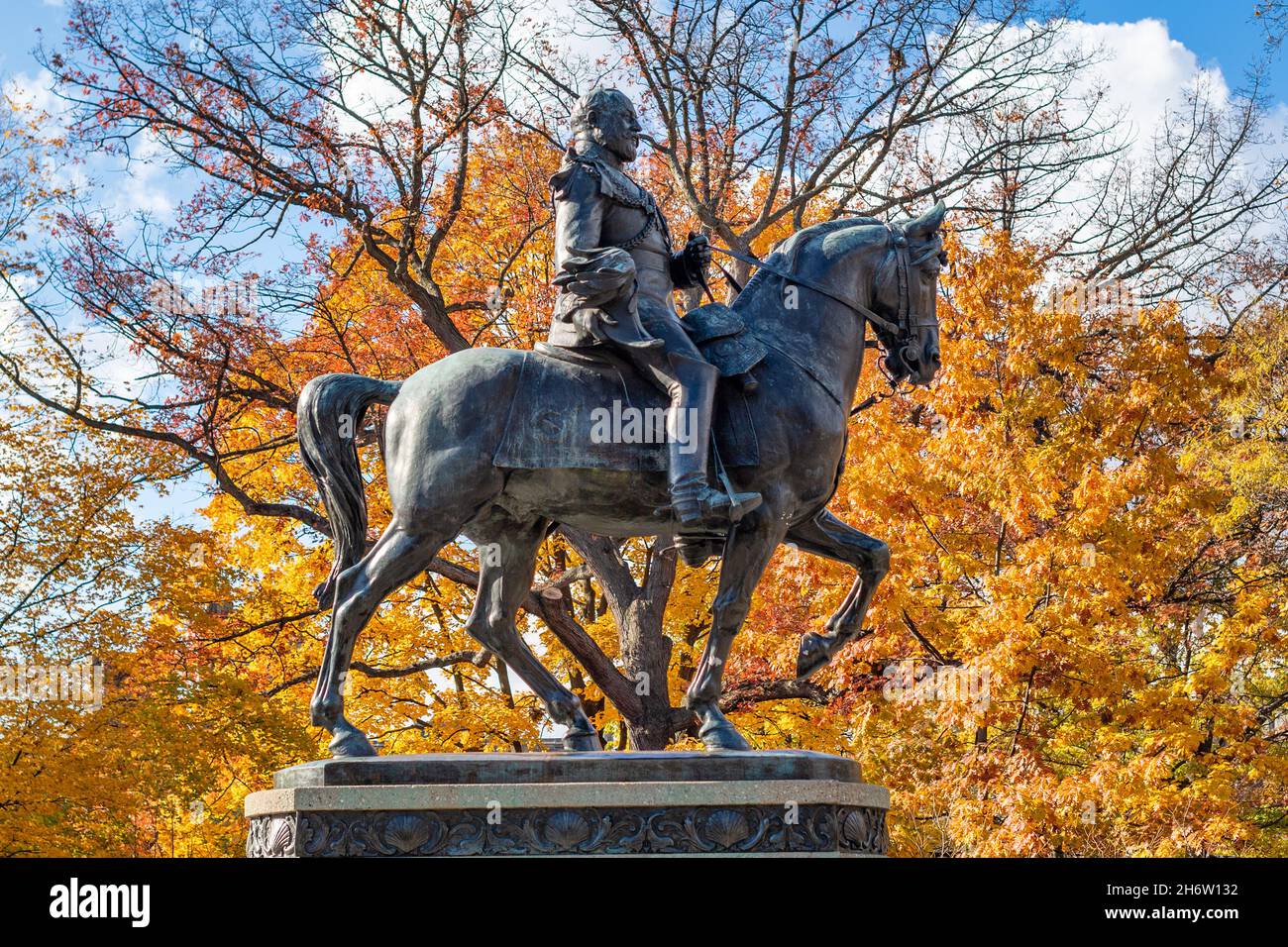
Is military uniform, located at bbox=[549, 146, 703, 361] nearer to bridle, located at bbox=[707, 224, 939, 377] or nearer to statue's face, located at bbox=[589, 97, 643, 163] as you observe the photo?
statue's face, located at bbox=[589, 97, 643, 163]

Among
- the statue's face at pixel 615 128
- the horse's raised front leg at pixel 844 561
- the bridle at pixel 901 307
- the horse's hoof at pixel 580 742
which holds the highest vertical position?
the statue's face at pixel 615 128

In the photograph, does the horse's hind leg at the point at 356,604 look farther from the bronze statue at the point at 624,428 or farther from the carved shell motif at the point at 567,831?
the carved shell motif at the point at 567,831

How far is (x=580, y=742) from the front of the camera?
23.8ft

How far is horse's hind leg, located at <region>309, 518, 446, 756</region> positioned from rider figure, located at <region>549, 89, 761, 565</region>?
1.26m

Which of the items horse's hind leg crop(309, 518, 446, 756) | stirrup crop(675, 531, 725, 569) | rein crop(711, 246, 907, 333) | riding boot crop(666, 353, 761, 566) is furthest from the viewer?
rein crop(711, 246, 907, 333)

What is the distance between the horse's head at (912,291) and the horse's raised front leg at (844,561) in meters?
1.01

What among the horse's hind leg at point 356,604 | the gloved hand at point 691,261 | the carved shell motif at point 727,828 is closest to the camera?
the carved shell motif at point 727,828

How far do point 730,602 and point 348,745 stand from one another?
1.97m

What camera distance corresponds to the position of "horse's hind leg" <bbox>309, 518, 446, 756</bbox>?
22.3 feet

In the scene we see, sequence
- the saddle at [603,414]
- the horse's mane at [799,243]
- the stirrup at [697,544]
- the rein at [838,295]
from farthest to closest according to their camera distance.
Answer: the horse's mane at [799,243] → the rein at [838,295] → the stirrup at [697,544] → the saddle at [603,414]

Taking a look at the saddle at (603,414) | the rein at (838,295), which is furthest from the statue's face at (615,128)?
the saddle at (603,414)

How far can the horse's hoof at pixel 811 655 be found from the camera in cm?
718

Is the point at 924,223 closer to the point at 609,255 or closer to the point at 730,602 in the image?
the point at 609,255

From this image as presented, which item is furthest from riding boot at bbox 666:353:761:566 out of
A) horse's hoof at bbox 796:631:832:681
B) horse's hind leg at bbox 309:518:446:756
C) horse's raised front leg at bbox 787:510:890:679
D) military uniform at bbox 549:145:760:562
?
horse's hind leg at bbox 309:518:446:756
